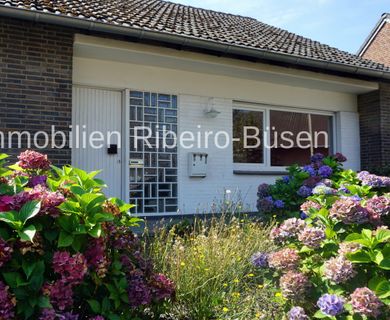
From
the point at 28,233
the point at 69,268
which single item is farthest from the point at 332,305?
the point at 28,233

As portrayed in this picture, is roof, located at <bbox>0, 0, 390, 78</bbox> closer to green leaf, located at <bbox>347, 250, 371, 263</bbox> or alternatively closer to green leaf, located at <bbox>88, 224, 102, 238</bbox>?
green leaf, located at <bbox>88, 224, 102, 238</bbox>

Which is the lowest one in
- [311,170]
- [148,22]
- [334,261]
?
[334,261]

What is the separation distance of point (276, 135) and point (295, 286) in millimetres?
7373

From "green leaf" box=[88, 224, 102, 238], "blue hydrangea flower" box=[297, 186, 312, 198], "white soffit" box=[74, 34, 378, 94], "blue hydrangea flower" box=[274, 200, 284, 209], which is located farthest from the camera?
"white soffit" box=[74, 34, 378, 94]

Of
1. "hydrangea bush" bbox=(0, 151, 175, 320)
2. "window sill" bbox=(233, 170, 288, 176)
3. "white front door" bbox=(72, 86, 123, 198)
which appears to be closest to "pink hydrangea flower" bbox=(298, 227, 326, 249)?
"hydrangea bush" bbox=(0, 151, 175, 320)

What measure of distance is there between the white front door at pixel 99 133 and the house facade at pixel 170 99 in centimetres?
2

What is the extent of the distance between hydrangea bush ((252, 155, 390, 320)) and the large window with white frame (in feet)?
19.7

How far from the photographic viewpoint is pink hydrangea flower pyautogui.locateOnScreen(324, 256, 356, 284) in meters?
2.47

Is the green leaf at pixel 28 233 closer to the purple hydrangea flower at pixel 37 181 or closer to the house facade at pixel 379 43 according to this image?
the purple hydrangea flower at pixel 37 181

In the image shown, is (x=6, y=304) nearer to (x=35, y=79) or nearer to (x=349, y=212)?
(x=349, y=212)

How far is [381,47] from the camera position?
768 inches


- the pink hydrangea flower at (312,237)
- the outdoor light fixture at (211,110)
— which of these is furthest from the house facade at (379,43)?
the pink hydrangea flower at (312,237)

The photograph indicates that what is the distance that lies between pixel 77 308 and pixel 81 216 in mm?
482

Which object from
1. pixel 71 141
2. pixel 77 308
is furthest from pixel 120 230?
pixel 71 141
